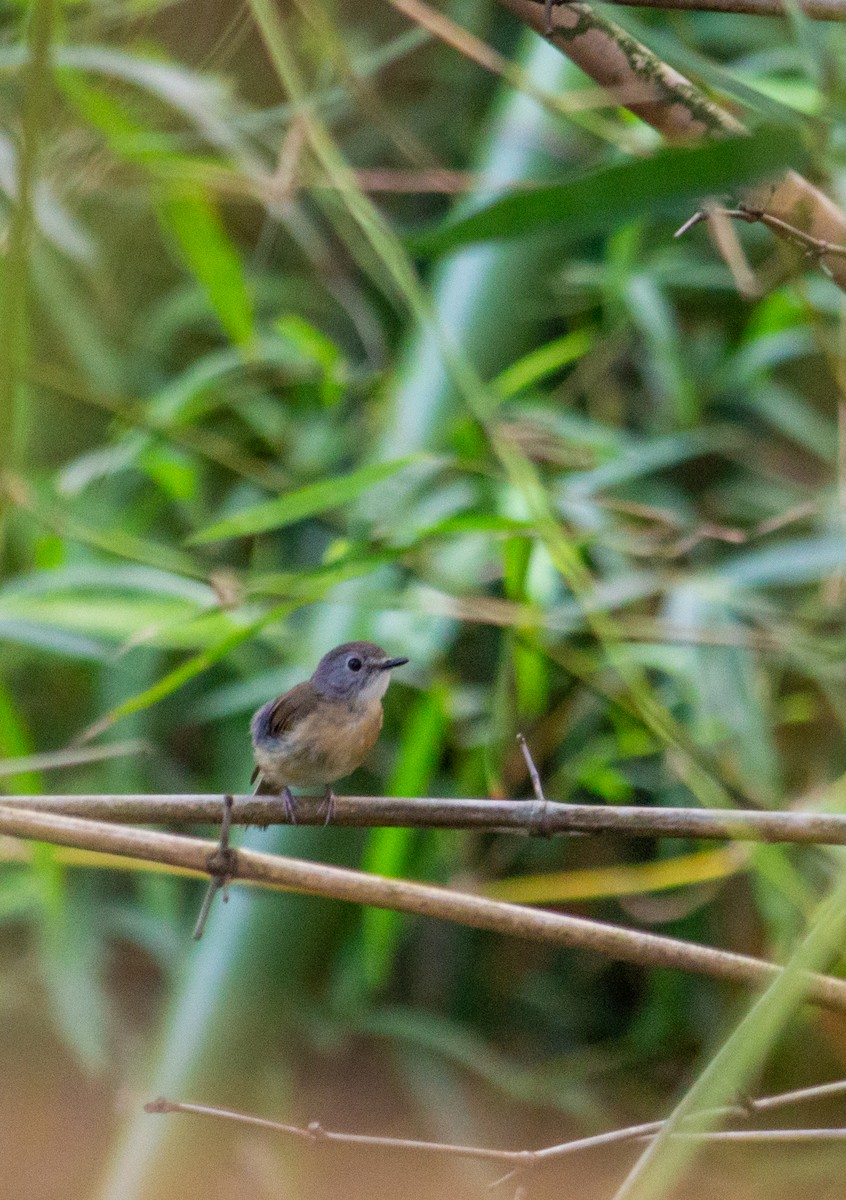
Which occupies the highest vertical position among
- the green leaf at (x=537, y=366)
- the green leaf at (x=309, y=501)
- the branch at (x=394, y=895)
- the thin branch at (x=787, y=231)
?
the green leaf at (x=537, y=366)

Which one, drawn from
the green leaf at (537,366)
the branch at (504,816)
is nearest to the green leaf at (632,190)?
the branch at (504,816)

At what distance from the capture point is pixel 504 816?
27.9 inches

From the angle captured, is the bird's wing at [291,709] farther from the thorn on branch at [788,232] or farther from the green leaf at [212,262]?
the thorn on branch at [788,232]

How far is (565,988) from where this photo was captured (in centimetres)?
184

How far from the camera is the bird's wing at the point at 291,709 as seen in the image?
1250 mm

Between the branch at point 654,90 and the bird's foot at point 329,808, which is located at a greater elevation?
the branch at point 654,90

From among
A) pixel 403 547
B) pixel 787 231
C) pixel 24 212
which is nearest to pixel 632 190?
pixel 787 231

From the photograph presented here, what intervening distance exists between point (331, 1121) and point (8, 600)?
2.85 feet

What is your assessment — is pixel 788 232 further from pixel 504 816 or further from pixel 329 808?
pixel 329 808

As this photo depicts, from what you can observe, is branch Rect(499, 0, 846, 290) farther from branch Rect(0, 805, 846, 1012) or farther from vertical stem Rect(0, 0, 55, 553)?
branch Rect(0, 805, 846, 1012)

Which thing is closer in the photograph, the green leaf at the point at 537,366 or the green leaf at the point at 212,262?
the green leaf at the point at 212,262

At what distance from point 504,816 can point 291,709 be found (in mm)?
580

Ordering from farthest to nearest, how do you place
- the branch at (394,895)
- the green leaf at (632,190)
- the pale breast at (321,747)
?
the pale breast at (321,747), the branch at (394,895), the green leaf at (632,190)

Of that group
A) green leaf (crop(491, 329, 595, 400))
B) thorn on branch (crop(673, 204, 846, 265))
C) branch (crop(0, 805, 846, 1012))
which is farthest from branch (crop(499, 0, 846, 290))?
green leaf (crop(491, 329, 595, 400))
